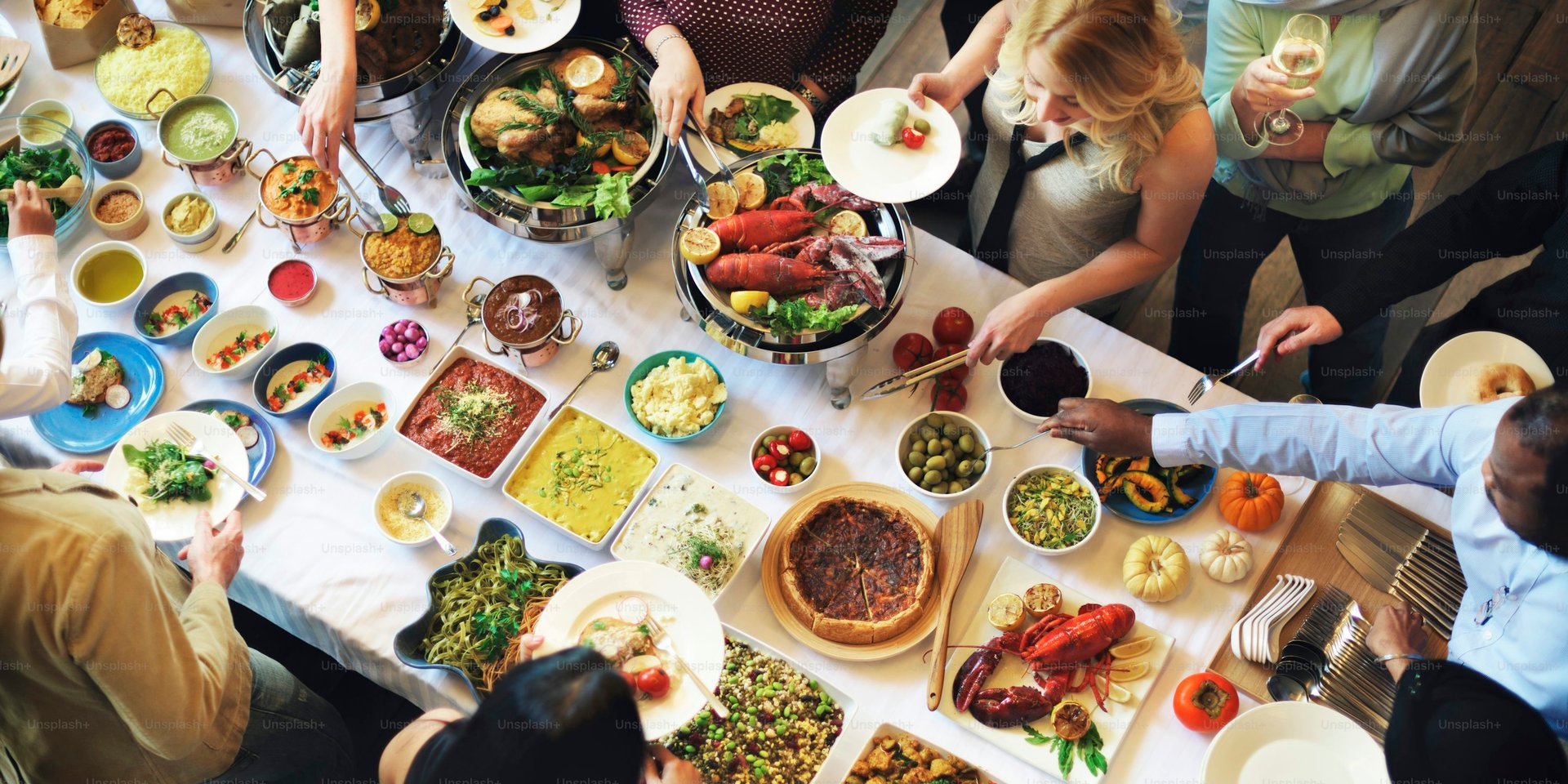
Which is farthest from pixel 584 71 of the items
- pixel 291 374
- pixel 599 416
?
pixel 291 374

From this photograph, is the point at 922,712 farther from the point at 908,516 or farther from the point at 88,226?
the point at 88,226

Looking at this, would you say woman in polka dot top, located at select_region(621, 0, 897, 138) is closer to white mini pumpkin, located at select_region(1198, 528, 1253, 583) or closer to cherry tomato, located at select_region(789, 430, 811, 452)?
cherry tomato, located at select_region(789, 430, 811, 452)

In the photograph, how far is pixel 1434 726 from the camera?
186 centimetres

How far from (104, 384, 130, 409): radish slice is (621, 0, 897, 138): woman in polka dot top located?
170 centimetres

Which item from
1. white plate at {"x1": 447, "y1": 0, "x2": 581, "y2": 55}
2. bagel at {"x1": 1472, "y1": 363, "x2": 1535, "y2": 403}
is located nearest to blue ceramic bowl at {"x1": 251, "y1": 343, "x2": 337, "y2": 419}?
white plate at {"x1": 447, "y1": 0, "x2": 581, "y2": 55}

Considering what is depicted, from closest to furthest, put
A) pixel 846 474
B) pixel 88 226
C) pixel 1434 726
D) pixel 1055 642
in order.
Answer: pixel 1434 726 → pixel 1055 642 → pixel 846 474 → pixel 88 226

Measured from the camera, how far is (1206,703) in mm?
2344

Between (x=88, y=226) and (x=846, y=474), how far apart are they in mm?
2460

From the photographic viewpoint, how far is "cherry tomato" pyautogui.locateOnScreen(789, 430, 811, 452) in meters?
2.68

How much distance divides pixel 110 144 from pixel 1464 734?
390cm

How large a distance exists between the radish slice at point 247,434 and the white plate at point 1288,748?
256 centimetres

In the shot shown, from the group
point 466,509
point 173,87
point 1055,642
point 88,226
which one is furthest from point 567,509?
point 173,87

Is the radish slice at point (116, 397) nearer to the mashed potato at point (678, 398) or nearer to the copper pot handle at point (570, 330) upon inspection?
the copper pot handle at point (570, 330)

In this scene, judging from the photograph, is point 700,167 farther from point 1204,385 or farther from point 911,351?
point 1204,385
